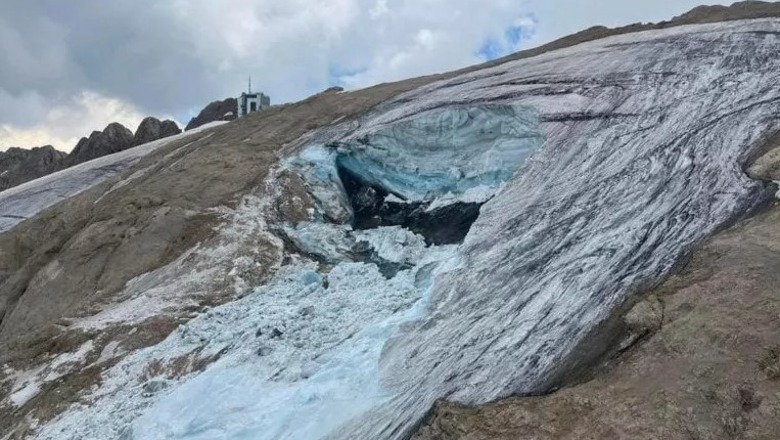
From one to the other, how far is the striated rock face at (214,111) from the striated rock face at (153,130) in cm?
495

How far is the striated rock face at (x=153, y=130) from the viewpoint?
199 feet

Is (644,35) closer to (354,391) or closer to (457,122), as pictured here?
(457,122)

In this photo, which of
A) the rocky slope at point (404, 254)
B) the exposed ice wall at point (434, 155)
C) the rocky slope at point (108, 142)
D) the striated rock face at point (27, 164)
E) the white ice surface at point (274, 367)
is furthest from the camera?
the striated rock face at point (27, 164)

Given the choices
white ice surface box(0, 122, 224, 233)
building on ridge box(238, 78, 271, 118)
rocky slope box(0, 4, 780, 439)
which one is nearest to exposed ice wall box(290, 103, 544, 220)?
rocky slope box(0, 4, 780, 439)

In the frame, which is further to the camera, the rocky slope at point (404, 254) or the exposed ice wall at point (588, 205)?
the rocky slope at point (404, 254)

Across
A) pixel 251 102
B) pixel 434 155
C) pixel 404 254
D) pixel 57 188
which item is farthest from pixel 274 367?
pixel 251 102

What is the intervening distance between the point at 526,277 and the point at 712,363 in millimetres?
5491

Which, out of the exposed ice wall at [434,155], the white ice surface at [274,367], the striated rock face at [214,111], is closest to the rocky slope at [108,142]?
the striated rock face at [214,111]

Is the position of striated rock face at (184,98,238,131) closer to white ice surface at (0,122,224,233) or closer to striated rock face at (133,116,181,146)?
striated rock face at (133,116,181,146)

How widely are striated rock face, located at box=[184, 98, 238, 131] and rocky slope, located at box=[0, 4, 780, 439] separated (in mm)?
37987

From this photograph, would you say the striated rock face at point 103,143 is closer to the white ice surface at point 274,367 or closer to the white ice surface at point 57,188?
the white ice surface at point 57,188

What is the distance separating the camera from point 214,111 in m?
69.6

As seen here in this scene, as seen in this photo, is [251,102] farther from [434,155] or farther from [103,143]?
[434,155]

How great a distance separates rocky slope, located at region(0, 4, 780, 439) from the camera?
41.8 ft
